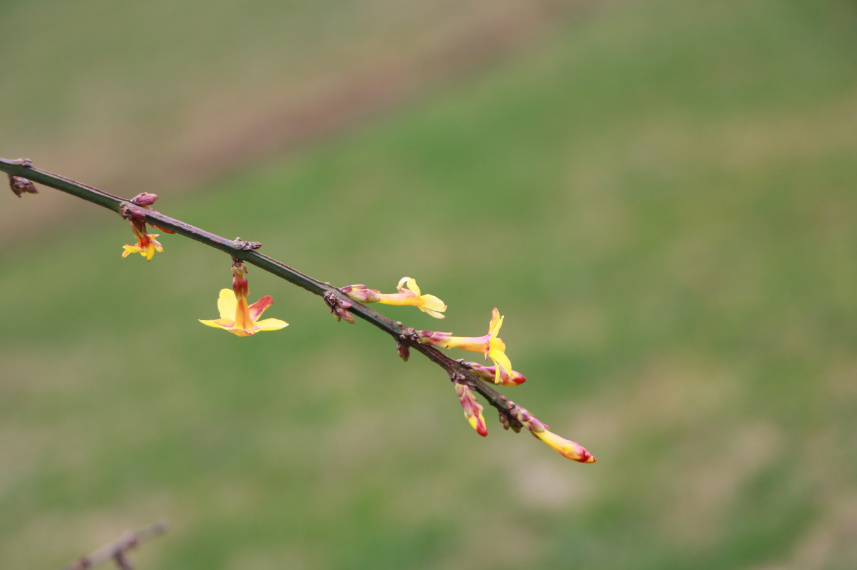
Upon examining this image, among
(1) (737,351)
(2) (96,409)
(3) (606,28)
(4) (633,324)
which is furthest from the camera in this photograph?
(3) (606,28)

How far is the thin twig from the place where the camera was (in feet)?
3.56

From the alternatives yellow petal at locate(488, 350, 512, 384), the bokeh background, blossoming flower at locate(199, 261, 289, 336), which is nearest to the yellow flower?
blossoming flower at locate(199, 261, 289, 336)

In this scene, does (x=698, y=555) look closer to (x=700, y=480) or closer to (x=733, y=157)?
(x=700, y=480)

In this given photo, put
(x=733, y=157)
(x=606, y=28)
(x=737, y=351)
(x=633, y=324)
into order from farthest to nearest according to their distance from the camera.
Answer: (x=606, y=28), (x=733, y=157), (x=633, y=324), (x=737, y=351)

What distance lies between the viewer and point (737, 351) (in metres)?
5.18

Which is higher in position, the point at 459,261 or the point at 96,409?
the point at 459,261

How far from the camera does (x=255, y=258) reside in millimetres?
1128

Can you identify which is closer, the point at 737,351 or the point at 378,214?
the point at 737,351

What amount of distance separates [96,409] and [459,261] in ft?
11.6

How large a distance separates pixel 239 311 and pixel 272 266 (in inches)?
5.6

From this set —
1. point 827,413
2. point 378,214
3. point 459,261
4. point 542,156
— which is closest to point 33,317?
point 378,214

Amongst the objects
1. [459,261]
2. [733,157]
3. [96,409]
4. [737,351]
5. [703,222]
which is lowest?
[96,409]

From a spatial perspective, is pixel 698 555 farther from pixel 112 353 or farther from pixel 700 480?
pixel 112 353

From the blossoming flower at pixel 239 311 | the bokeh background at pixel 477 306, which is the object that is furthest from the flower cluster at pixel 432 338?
the bokeh background at pixel 477 306
